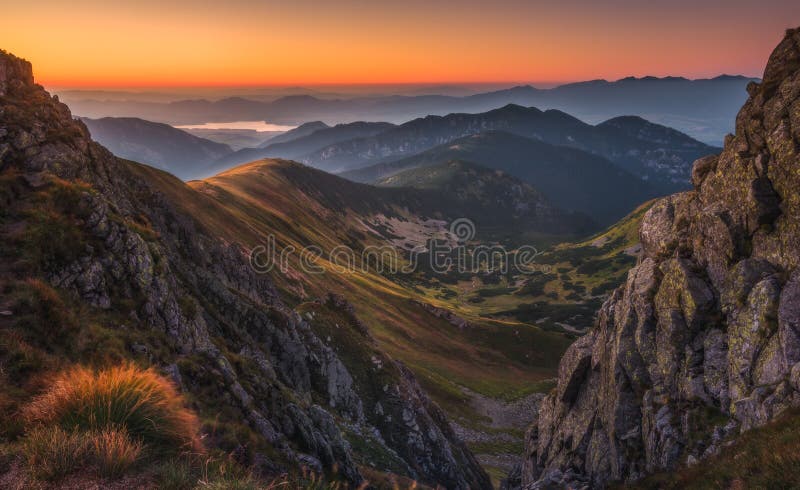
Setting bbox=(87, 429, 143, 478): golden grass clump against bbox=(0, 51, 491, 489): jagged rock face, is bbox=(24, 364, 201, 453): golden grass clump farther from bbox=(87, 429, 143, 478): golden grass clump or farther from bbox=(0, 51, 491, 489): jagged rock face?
bbox=(0, 51, 491, 489): jagged rock face

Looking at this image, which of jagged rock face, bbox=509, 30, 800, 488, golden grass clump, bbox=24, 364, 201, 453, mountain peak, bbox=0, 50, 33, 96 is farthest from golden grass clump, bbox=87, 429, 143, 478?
mountain peak, bbox=0, 50, 33, 96

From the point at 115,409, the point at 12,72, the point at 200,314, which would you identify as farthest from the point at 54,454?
the point at 12,72

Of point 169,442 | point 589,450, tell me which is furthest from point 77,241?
point 589,450

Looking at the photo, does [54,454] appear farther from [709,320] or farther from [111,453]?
[709,320]

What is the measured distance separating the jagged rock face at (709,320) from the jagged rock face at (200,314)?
46.7 feet

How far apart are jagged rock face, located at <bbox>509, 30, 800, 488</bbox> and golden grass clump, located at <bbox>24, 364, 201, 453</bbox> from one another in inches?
761

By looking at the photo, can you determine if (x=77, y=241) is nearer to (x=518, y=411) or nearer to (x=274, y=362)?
(x=274, y=362)

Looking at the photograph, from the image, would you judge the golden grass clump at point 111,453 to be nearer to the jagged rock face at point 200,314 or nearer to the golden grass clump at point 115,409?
the golden grass clump at point 115,409

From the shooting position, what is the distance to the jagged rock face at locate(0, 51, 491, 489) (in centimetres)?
1686

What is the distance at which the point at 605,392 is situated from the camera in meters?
25.8

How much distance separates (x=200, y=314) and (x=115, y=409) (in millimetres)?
14143

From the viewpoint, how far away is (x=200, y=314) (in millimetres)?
21781

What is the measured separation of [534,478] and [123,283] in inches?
1240

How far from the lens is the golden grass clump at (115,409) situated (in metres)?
8.29
